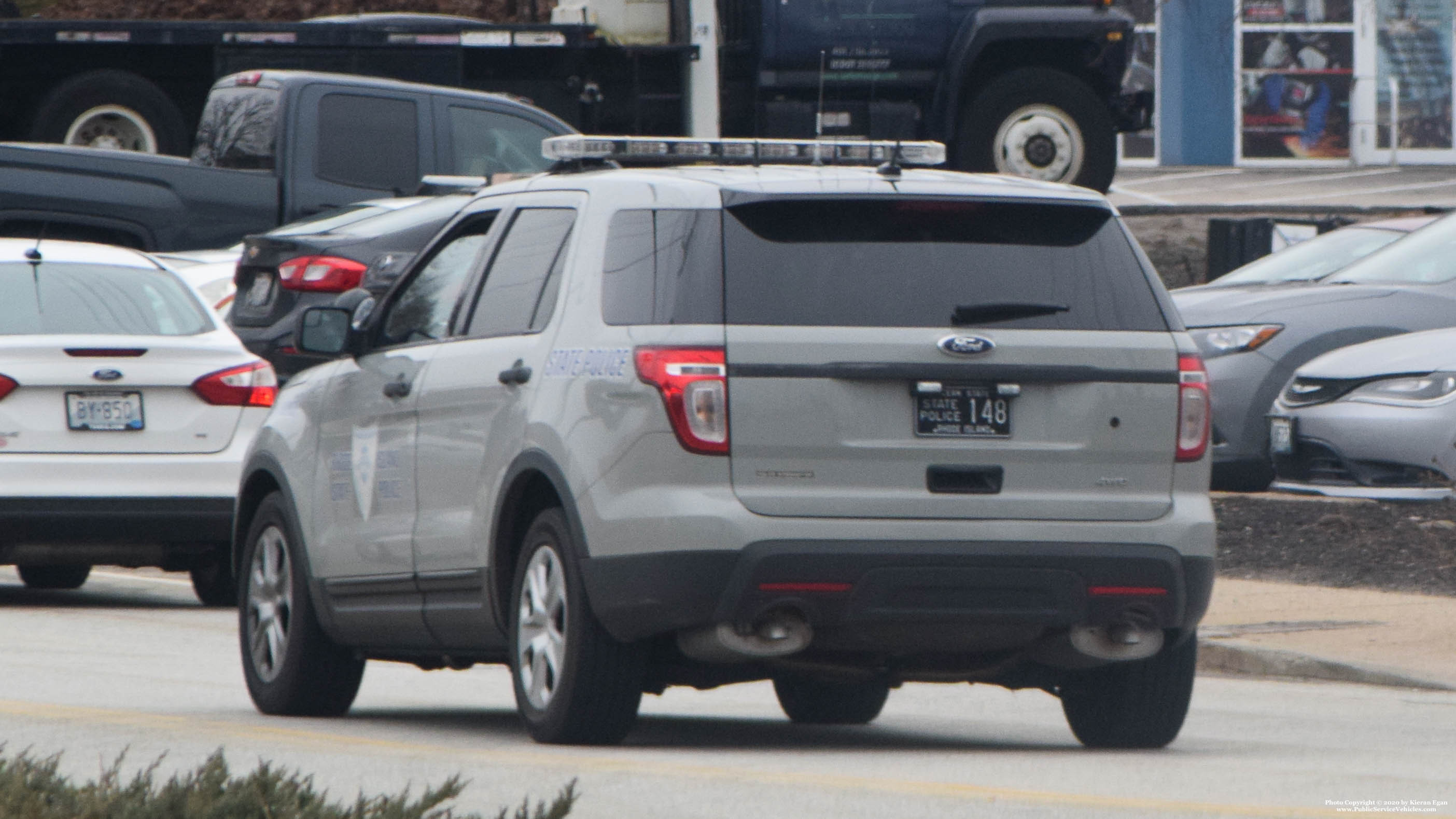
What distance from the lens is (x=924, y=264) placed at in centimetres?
716

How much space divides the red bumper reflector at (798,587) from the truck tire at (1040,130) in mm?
13707

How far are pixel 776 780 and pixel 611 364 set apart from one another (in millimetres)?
1165

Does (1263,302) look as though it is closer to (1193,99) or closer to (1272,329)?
(1272,329)

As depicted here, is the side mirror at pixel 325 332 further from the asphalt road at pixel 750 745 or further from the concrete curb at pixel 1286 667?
the concrete curb at pixel 1286 667

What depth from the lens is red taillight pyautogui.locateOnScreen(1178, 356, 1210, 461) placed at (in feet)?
23.7

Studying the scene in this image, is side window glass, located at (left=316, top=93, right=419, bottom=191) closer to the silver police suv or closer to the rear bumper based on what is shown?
the silver police suv

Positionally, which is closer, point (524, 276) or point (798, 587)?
point (798, 587)

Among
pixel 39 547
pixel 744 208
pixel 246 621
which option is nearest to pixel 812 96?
pixel 39 547

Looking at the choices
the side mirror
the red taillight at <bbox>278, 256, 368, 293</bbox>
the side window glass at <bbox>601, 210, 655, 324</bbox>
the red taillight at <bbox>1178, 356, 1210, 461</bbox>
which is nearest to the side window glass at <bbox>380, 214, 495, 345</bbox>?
the side mirror

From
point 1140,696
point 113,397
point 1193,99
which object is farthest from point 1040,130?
point 1193,99

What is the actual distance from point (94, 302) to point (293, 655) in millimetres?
4392

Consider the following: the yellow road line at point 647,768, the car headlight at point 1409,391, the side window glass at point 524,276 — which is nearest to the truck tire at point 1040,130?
the car headlight at point 1409,391

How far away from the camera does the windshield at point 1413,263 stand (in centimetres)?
1473

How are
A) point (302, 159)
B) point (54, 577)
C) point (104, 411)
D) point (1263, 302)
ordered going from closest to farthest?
point (104, 411), point (54, 577), point (1263, 302), point (302, 159)
